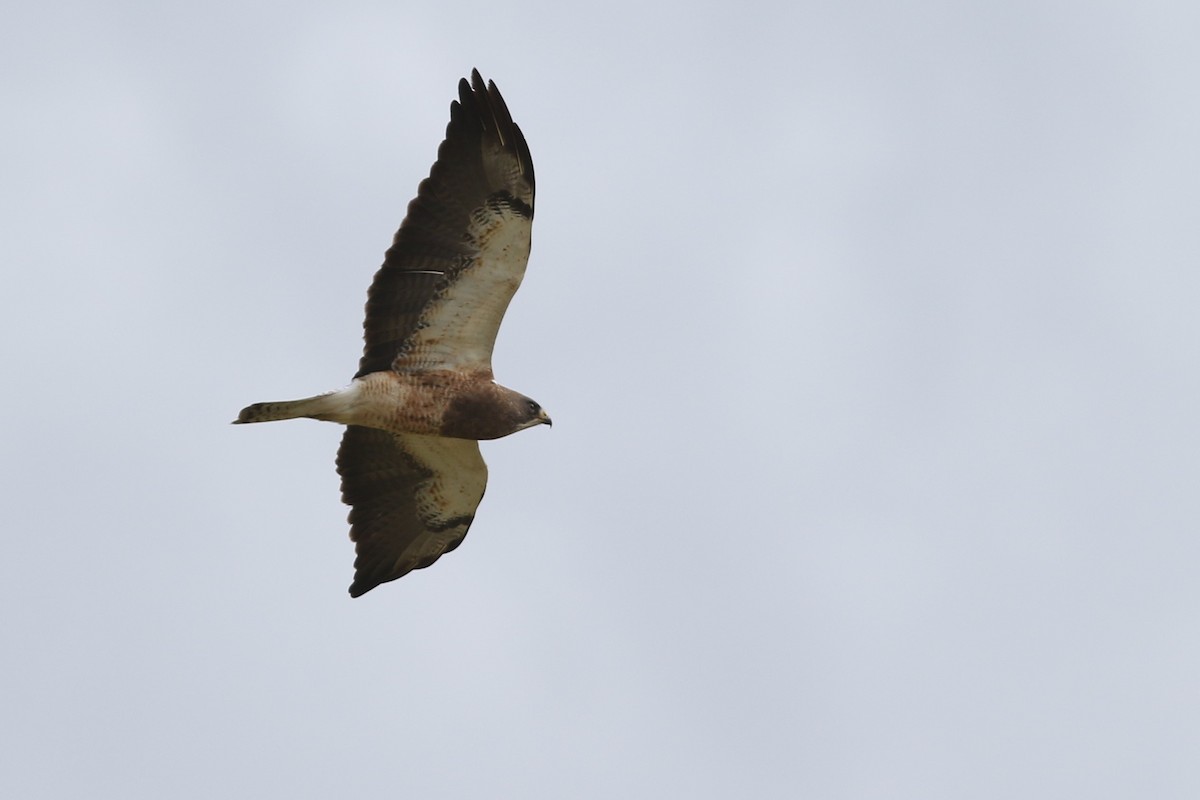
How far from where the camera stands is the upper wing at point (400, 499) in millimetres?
18203

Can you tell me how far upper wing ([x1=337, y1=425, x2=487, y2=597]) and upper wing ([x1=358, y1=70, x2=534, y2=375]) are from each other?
114cm

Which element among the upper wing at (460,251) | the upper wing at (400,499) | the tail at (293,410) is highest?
the upper wing at (460,251)

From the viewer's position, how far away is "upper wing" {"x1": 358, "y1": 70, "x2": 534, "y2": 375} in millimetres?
16641

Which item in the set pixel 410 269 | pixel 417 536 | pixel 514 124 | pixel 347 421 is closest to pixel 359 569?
pixel 417 536

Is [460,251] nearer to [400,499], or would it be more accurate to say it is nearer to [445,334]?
[445,334]

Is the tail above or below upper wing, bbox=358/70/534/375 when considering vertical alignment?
below

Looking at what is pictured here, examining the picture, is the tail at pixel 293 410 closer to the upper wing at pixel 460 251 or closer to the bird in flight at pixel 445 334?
the bird in flight at pixel 445 334

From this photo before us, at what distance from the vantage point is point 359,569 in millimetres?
18469

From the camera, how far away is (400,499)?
18.4m

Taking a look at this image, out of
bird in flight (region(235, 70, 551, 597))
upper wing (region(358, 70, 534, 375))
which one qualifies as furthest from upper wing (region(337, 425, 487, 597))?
upper wing (region(358, 70, 534, 375))

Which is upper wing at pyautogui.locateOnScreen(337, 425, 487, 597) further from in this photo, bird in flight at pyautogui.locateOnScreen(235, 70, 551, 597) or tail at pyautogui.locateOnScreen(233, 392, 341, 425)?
tail at pyautogui.locateOnScreen(233, 392, 341, 425)

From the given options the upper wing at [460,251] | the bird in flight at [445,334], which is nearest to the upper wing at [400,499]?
the bird in flight at [445,334]

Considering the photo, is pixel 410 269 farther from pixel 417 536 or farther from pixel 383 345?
pixel 417 536

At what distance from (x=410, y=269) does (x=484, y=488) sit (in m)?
2.54
